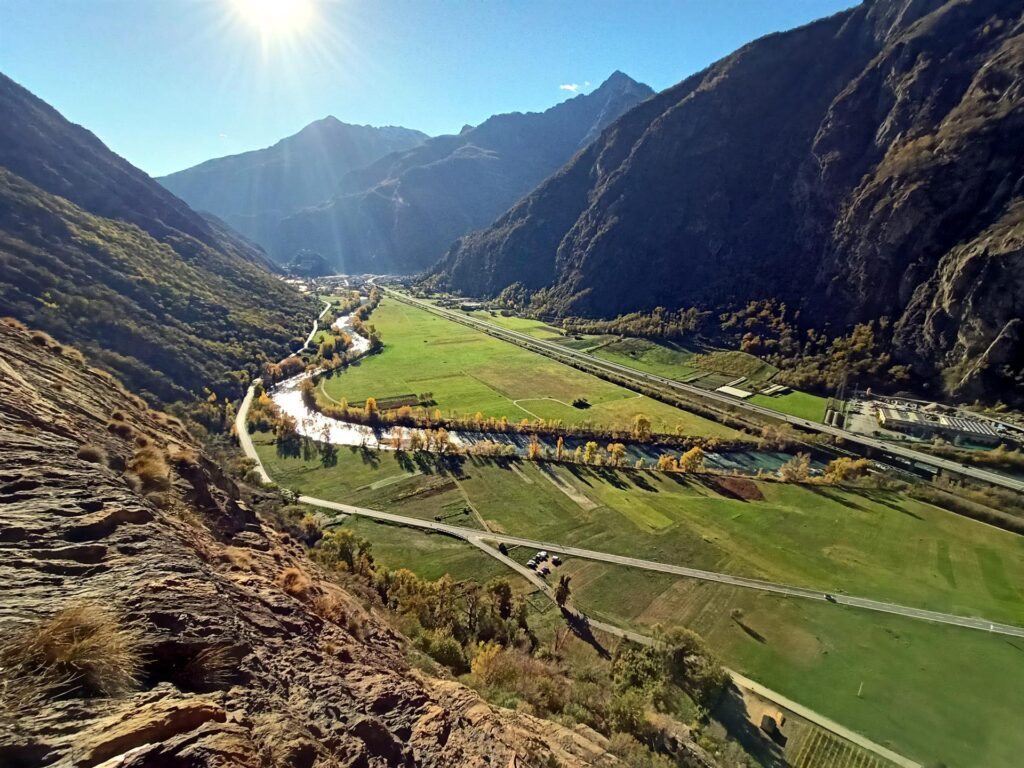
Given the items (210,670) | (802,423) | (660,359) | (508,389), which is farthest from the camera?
(660,359)

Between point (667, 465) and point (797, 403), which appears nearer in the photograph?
point (667, 465)

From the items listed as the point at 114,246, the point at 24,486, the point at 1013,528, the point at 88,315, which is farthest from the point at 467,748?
the point at 114,246

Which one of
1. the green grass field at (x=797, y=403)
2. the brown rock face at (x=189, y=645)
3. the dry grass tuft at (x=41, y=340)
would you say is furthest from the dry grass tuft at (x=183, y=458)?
the green grass field at (x=797, y=403)

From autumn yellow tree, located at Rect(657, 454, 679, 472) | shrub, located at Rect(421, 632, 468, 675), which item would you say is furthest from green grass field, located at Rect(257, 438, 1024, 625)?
shrub, located at Rect(421, 632, 468, 675)

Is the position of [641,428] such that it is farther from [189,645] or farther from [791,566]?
[189,645]

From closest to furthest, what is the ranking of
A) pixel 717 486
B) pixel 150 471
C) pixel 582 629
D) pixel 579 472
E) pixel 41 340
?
pixel 150 471, pixel 41 340, pixel 582 629, pixel 717 486, pixel 579 472

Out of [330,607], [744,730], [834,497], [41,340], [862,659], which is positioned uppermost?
[41,340]

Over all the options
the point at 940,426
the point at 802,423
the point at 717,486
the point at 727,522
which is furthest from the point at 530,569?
the point at 940,426

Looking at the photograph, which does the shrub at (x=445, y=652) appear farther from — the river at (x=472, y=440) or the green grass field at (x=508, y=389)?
the green grass field at (x=508, y=389)
